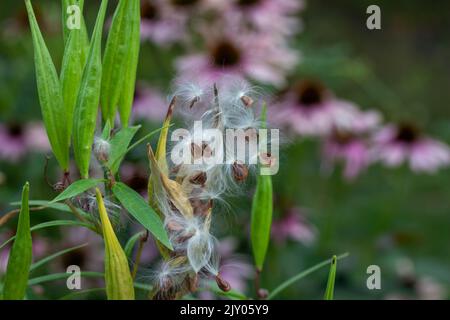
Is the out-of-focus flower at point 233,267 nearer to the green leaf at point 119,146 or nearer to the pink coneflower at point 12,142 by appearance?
the pink coneflower at point 12,142

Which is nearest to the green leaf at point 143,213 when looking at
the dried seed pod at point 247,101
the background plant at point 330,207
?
the dried seed pod at point 247,101

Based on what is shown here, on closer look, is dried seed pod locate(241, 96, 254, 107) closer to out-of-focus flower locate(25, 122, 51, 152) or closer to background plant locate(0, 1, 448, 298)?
background plant locate(0, 1, 448, 298)

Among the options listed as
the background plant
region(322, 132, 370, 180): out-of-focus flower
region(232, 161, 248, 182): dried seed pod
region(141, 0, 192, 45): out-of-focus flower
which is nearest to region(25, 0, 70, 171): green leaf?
region(232, 161, 248, 182): dried seed pod

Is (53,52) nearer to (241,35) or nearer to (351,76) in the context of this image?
(241,35)

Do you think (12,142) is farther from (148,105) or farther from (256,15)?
(256,15)
